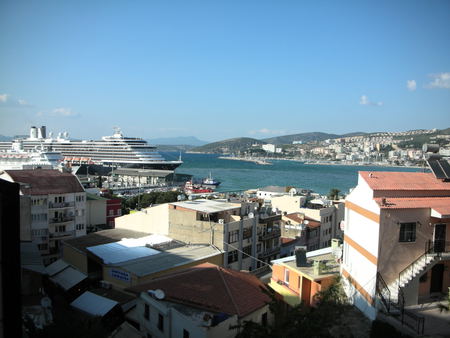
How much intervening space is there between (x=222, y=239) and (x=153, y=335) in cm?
607

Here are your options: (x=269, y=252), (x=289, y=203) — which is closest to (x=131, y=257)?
(x=269, y=252)

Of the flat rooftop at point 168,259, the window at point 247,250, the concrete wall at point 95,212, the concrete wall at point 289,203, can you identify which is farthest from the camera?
the concrete wall at point 95,212

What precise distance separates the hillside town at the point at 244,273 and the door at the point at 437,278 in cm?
2

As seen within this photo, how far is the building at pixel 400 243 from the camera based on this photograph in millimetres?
6738

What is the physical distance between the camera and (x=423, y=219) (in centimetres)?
691

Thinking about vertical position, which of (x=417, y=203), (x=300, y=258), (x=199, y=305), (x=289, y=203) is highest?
(x=417, y=203)

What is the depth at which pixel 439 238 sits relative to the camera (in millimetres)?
7016

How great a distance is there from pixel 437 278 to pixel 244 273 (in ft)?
19.0

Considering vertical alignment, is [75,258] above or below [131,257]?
below

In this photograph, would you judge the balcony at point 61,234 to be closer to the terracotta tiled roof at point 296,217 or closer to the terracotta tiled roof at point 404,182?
the terracotta tiled roof at point 296,217

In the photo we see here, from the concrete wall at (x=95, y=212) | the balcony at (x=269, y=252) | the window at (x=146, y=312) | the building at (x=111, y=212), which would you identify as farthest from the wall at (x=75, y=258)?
the building at (x=111, y=212)

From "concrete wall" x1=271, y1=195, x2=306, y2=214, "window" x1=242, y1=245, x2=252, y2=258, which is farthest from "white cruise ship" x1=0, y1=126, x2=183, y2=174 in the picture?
"window" x1=242, y1=245, x2=252, y2=258

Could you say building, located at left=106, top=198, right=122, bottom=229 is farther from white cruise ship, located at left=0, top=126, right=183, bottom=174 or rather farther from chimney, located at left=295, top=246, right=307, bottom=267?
white cruise ship, located at left=0, top=126, right=183, bottom=174

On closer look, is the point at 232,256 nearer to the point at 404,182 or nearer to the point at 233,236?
the point at 233,236
